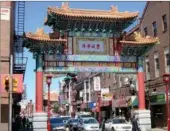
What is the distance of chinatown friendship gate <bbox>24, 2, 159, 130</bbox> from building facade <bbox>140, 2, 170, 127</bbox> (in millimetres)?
5751

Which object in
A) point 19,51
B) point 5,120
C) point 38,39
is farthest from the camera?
point 19,51

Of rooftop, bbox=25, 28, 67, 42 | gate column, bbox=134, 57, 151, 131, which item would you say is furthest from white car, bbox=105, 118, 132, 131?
rooftop, bbox=25, 28, 67, 42

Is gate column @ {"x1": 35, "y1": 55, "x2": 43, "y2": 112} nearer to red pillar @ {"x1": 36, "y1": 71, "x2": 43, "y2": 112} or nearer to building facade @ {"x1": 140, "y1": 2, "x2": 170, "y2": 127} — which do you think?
red pillar @ {"x1": 36, "y1": 71, "x2": 43, "y2": 112}

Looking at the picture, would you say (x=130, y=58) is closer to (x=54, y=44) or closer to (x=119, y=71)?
(x=119, y=71)

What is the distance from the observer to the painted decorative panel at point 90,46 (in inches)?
1126

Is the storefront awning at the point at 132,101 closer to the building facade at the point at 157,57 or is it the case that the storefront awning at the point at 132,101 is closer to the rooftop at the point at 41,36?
the building facade at the point at 157,57

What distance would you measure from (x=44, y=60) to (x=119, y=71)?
5.86 metres

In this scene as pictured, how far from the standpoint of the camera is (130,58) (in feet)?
97.8

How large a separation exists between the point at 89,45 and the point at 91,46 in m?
0.17

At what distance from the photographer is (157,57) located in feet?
123

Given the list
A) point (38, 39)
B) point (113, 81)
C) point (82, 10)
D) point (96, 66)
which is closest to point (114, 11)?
point (82, 10)

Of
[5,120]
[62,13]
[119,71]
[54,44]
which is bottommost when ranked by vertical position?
[5,120]

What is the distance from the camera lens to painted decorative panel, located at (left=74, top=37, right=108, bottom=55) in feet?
93.8

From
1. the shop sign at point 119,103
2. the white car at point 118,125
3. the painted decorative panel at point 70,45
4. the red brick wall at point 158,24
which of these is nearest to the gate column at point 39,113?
the painted decorative panel at point 70,45
